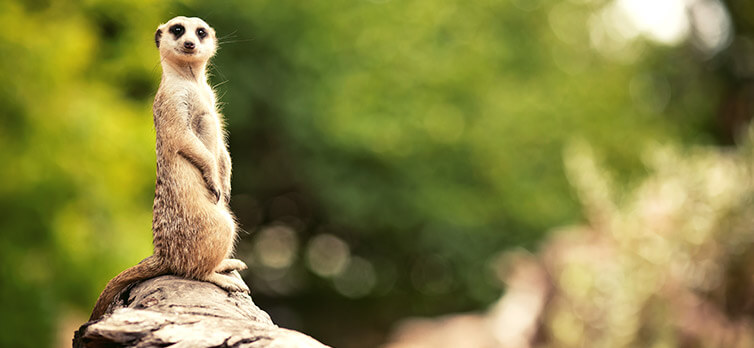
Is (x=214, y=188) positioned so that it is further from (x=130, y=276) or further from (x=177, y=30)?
(x=177, y=30)

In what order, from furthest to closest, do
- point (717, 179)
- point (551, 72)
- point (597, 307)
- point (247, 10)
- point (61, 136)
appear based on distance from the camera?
point (551, 72) → point (247, 10) → point (717, 179) → point (597, 307) → point (61, 136)

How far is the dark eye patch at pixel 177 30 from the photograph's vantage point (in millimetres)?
2119

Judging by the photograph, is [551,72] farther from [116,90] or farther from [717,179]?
[116,90]

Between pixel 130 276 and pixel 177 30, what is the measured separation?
71 centimetres

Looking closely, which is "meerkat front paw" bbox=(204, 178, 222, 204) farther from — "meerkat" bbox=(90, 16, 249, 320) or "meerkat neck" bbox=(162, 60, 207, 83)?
"meerkat neck" bbox=(162, 60, 207, 83)

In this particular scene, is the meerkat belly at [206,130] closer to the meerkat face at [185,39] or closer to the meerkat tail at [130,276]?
the meerkat face at [185,39]

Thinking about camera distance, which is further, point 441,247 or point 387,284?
point 387,284

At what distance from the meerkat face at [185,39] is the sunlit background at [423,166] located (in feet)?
7.90

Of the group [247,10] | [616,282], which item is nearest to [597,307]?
[616,282]

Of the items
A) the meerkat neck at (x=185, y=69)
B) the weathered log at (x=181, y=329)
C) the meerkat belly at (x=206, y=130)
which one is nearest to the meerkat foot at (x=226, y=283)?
the weathered log at (x=181, y=329)

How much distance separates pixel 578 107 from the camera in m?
12.8

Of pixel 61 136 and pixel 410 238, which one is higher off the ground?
pixel 410 238

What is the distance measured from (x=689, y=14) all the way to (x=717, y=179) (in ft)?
30.7

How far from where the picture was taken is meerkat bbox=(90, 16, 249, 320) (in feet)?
7.02
